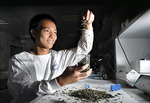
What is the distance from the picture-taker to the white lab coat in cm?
85

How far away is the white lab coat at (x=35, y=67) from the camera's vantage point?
0.85 meters

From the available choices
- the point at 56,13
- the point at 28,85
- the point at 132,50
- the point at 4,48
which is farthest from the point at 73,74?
the point at 4,48

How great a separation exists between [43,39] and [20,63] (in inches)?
13.6

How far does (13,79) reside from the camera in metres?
0.95

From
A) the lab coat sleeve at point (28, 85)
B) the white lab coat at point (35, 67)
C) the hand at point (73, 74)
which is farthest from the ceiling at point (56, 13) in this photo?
the hand at point (73, 74)

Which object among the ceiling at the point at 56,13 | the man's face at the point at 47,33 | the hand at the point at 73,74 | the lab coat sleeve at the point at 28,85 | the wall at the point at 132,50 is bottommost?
the lab coat sleeve at the point at 28,85

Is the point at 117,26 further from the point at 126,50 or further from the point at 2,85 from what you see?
the point at 2,85

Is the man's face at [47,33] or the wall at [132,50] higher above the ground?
the man's face at [47,33]

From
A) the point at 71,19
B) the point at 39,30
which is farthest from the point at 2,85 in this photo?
the point at 71,19

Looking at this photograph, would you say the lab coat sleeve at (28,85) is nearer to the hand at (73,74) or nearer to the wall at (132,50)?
the hand at (73,74)

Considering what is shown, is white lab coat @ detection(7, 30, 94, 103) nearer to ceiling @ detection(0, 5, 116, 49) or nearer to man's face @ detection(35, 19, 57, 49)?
man's face @ detection(35, 19, 57, 49)

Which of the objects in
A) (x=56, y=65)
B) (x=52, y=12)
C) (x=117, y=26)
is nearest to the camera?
(x=56, y=65)

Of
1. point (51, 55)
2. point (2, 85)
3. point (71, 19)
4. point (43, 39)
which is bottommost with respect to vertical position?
point (2, 85)

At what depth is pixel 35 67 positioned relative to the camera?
4.24 ft
